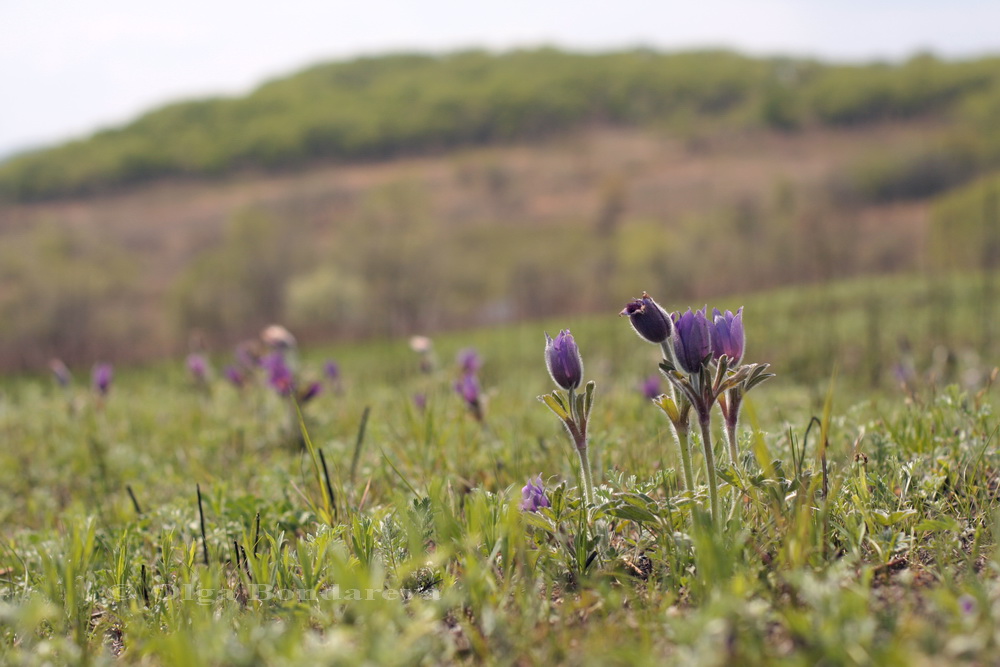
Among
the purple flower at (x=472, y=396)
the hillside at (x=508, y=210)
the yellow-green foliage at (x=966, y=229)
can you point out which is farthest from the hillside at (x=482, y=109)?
the purple flower at (x=472, y=396)

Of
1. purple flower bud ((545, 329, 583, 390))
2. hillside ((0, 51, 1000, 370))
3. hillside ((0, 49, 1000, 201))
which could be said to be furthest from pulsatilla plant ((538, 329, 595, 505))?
hillside ((0, 49, 1000, 201))

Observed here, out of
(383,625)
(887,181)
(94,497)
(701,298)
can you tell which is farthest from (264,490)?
(887,181)

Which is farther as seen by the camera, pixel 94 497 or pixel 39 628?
pixel 94 497

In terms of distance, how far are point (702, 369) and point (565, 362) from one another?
34 centimetres

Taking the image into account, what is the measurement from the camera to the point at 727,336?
176cm

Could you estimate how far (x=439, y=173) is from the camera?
8531cm

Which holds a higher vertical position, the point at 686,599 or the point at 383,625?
the point at 383,625

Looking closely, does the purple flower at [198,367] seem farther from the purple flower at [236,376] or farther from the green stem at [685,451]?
the green stem at [685,451]

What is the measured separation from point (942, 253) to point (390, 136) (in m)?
86.8

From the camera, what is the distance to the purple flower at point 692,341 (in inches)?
64.5

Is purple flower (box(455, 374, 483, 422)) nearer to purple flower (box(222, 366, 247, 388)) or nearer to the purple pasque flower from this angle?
the purple pasque flower

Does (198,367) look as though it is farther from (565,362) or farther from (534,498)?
(565,362)

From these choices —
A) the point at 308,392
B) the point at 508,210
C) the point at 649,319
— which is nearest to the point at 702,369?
the point at 649,319

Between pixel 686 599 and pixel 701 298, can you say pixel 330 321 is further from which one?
pixel 686 599
